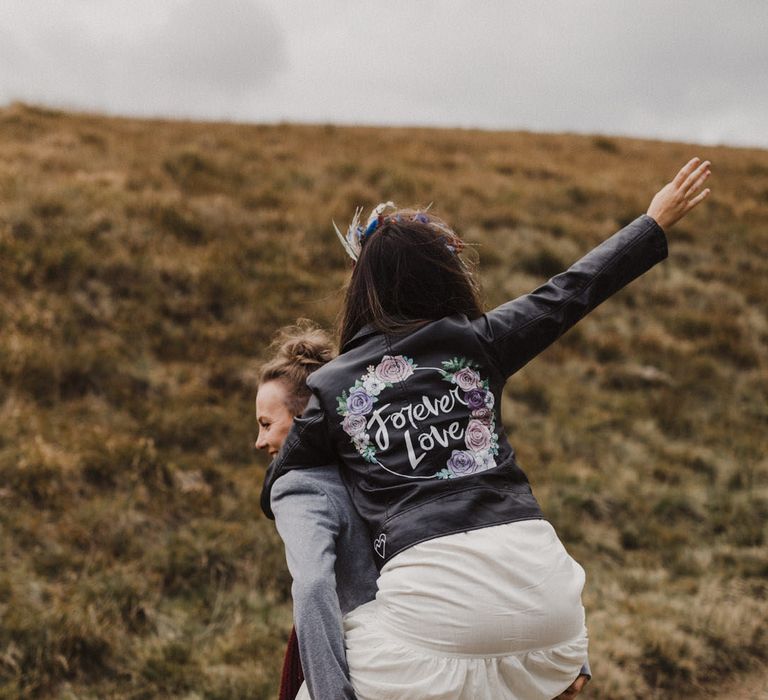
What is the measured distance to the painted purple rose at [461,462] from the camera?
192cm

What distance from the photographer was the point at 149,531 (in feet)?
17.2

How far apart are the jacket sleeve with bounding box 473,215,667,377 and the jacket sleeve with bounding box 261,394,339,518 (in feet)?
1.56

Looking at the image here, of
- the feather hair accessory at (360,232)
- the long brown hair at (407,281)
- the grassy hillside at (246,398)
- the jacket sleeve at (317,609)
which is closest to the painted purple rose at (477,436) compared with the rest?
the long brown hair at (407,281)

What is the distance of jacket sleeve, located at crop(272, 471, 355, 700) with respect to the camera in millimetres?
1787

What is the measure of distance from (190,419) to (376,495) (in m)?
4.74

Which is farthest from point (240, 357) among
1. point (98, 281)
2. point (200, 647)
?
point (200, 647)

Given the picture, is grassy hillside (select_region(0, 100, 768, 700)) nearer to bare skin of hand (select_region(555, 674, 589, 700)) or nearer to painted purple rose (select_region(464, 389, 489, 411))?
painted purple rose (select_region(464, 389, 489, 411))

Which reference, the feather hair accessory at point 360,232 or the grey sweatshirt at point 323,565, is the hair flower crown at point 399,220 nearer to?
the feather hair accessory at point 360,232

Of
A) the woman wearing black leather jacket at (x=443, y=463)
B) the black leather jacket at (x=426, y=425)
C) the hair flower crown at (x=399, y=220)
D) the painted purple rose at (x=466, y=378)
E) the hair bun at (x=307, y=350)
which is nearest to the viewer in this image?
the woman wearing black leather jacket at (x=443, y=463)

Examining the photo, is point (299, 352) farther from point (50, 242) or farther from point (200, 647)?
point (50, 242)

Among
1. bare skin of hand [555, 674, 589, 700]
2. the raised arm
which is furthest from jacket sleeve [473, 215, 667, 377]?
bare skin of hand [555, 674, 589, 700]

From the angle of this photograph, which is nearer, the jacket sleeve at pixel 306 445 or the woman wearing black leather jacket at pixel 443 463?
the woman wearing black leather jacket at pixel 443 463

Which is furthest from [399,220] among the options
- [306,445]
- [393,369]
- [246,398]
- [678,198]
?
[246,398]

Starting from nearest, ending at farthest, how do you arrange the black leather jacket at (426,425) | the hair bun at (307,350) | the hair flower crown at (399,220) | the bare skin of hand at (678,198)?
the black leather jacket at (426,425), the hair flower crown at (399,220), the bare skin of hand at (678,198), the hair bun at (307,350)
